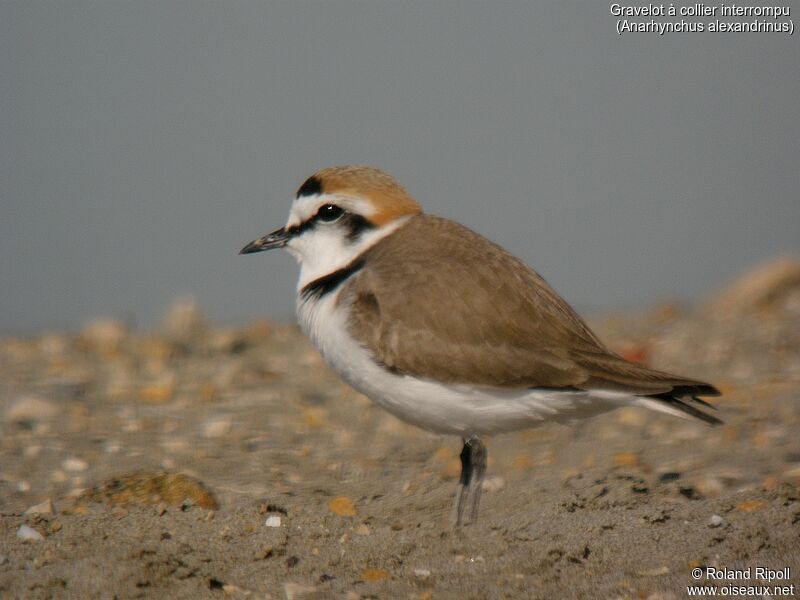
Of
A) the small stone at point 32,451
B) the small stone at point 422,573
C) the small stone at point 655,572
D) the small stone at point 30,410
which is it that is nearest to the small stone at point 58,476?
the small stone at point 32,451

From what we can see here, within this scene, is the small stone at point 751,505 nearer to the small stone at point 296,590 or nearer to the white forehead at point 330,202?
the small stone at point 296,590

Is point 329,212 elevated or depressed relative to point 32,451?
elevated

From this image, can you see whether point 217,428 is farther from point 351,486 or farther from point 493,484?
point 493,484

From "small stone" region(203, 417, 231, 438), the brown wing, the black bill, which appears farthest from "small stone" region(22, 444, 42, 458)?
the brown wing

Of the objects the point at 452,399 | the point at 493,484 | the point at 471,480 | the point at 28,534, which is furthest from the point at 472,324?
the point at 28,534

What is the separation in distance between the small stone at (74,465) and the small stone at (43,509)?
2.40ft

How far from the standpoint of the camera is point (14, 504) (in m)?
5.23

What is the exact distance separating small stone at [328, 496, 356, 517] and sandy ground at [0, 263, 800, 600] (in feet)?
0.07

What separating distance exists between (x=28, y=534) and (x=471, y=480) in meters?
2.01

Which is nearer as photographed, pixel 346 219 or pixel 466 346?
pixel 466 346

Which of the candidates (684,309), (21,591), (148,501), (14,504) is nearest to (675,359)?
(684,309)

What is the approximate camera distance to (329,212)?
5023 mm

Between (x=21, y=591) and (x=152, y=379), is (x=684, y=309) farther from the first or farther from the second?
(x=21, y=591)

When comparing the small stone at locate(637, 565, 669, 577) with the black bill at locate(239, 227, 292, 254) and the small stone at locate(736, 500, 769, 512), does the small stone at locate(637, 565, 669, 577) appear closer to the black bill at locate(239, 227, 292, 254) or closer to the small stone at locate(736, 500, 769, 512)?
the small stone at locate(736, 500, 769, 512)
